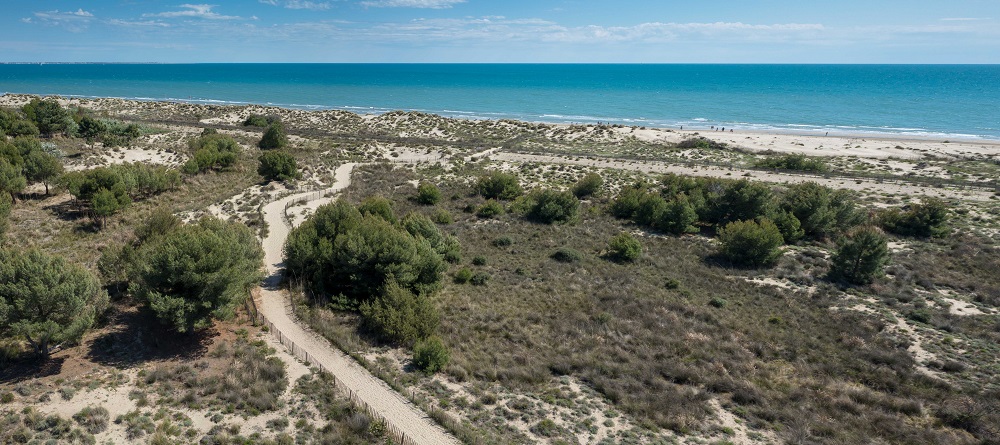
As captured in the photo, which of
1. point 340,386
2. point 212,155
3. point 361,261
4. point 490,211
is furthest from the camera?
point 212,155

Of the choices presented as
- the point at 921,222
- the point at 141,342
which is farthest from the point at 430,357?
the point at 921,222

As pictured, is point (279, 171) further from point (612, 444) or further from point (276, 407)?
point (612, 444)

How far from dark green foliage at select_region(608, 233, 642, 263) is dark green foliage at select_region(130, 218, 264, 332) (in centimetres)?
2445

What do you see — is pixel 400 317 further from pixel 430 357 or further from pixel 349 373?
pixel 349 373

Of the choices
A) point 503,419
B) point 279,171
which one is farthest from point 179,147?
point 503,419

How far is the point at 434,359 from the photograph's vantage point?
21266 mm

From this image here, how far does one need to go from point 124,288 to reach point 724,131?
101669 mm

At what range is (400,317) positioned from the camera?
78.3 ft

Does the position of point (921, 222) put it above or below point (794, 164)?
below

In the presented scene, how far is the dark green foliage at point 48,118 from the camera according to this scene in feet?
192

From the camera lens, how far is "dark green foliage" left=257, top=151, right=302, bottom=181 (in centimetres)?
4912

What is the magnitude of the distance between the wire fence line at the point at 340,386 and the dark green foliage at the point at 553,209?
85.1ft

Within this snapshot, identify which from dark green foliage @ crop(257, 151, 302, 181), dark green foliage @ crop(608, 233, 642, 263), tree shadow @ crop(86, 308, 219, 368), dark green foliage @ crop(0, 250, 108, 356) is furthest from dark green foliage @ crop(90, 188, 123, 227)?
dark green foliage @ crop(608, 233, 642, 263)

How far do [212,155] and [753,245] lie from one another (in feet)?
163
